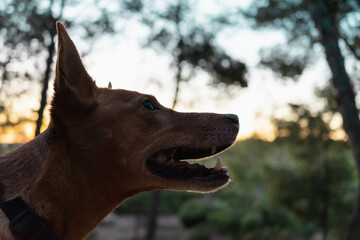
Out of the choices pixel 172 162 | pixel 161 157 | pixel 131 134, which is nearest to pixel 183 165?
pixel 172 162

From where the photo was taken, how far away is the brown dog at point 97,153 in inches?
112

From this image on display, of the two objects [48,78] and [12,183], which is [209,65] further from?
[12,183]

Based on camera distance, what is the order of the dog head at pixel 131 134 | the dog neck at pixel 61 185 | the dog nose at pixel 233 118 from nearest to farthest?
the dog neck at pixel 61 185 < the dog head at pixel 131 134 < the dog nose at pixel 233 118

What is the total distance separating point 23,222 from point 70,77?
107 cm

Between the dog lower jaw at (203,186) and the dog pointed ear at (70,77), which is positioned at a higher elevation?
the dog pointed ear at (70,77)

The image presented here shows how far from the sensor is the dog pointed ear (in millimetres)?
2852

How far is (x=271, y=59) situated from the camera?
1825 cm

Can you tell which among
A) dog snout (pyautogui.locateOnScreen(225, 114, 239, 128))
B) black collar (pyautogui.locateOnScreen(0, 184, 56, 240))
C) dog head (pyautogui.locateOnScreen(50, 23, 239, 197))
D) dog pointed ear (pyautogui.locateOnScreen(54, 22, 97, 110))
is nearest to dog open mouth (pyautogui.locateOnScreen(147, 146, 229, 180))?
dog head (pyautogui.locateOnScreen(50, 23, 239, 197))

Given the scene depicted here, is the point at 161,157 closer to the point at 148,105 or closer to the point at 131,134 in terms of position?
the point at 131,134

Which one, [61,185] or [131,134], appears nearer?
[61,185]

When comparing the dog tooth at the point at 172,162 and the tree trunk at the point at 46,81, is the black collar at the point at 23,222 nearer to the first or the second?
the dog tooth at the point at 172,162

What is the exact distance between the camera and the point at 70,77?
9.90ft

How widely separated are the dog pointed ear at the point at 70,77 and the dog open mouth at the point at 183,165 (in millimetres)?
748

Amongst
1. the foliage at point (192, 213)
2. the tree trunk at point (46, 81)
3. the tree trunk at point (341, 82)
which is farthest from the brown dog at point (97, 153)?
the foliage at point (192, 213)
